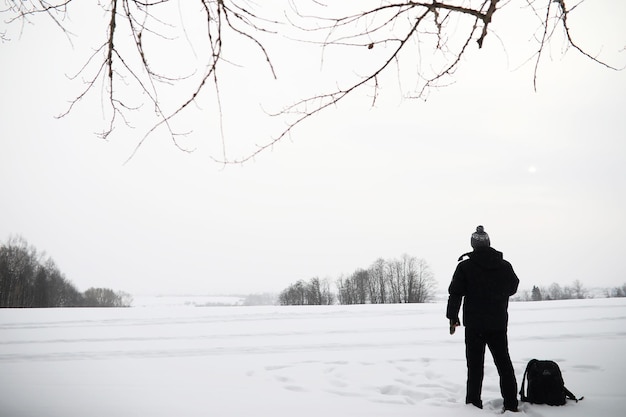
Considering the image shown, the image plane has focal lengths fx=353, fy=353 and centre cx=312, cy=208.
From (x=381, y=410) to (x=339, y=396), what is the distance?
647 millimetres

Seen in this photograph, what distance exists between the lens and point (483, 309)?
10.5 ft

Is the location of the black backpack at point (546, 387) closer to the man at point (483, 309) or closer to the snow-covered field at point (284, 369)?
the snow-covered field at point (284, 369)

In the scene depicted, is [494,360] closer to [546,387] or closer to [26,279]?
[546,387]

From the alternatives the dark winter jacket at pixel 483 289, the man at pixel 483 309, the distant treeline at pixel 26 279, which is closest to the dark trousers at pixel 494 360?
the man at pixel 483 309

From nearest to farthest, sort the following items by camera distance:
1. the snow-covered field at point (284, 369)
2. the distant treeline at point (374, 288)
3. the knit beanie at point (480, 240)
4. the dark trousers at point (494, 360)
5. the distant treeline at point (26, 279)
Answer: the dark trousers at point (494, 360)
the knit beanie at point (480, 240)
the snow-covered field at point (284, 369)
the distant treeline at point (26, 279)
the distant treeline at point (374, 288)

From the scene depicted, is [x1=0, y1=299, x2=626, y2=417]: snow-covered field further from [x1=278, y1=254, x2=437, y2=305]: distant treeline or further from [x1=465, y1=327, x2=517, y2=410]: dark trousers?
[x1=278, y1=254, x2=437, y2=305]: distant treeline

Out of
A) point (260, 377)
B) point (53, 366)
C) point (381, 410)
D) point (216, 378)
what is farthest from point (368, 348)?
point (53, 366)

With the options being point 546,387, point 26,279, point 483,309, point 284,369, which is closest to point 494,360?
point 483,309

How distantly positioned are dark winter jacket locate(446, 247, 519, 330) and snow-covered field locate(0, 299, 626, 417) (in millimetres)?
796

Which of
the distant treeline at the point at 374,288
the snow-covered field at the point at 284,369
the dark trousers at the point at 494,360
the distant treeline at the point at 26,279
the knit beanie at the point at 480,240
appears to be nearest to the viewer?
the dark trousers at the point at 494,360

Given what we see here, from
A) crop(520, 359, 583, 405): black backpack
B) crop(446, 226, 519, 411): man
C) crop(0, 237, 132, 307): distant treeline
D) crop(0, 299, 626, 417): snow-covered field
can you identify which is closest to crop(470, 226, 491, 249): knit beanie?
crop(446, 226, 519, 411): man

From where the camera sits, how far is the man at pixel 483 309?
315cm

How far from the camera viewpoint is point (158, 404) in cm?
358

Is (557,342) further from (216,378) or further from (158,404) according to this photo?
(158,404)
